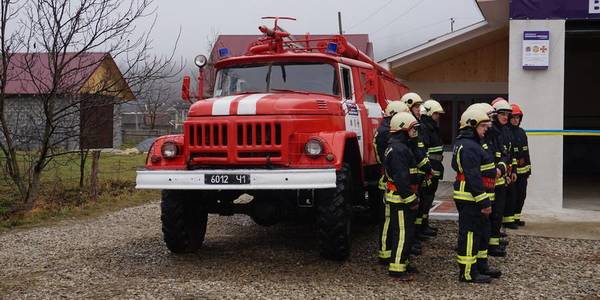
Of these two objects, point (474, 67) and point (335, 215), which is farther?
point (474, 67)

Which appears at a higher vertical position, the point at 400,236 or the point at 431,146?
the point at 431,146

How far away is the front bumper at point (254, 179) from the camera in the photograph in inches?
243

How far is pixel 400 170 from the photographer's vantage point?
6371 mm

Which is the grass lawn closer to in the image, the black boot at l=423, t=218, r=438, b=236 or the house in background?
the house in background

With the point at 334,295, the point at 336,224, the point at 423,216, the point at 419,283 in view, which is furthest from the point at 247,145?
the point at 423,216

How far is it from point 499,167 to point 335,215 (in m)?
2.12

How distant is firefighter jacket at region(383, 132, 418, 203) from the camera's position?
6.37m

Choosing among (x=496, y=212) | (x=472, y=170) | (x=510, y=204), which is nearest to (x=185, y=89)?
(x=472, y=170)

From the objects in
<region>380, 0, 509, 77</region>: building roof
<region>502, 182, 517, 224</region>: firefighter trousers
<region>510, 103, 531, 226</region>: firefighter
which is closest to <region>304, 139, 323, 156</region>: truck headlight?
<region>502, 182, 517, 224</region>: firefighter trousers

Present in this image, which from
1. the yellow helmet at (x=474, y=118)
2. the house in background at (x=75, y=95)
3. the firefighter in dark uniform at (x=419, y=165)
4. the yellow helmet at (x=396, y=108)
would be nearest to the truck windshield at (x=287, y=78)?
the yellow helmet at (x=396, y=108)

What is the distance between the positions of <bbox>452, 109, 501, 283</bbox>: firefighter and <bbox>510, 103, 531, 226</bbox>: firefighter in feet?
8.20

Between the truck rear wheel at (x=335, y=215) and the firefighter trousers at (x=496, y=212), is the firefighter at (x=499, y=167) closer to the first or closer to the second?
the firefighter trousers at (x=496, y=212)

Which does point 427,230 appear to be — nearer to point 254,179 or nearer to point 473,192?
point 473,192

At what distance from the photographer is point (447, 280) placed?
641 centimetres
